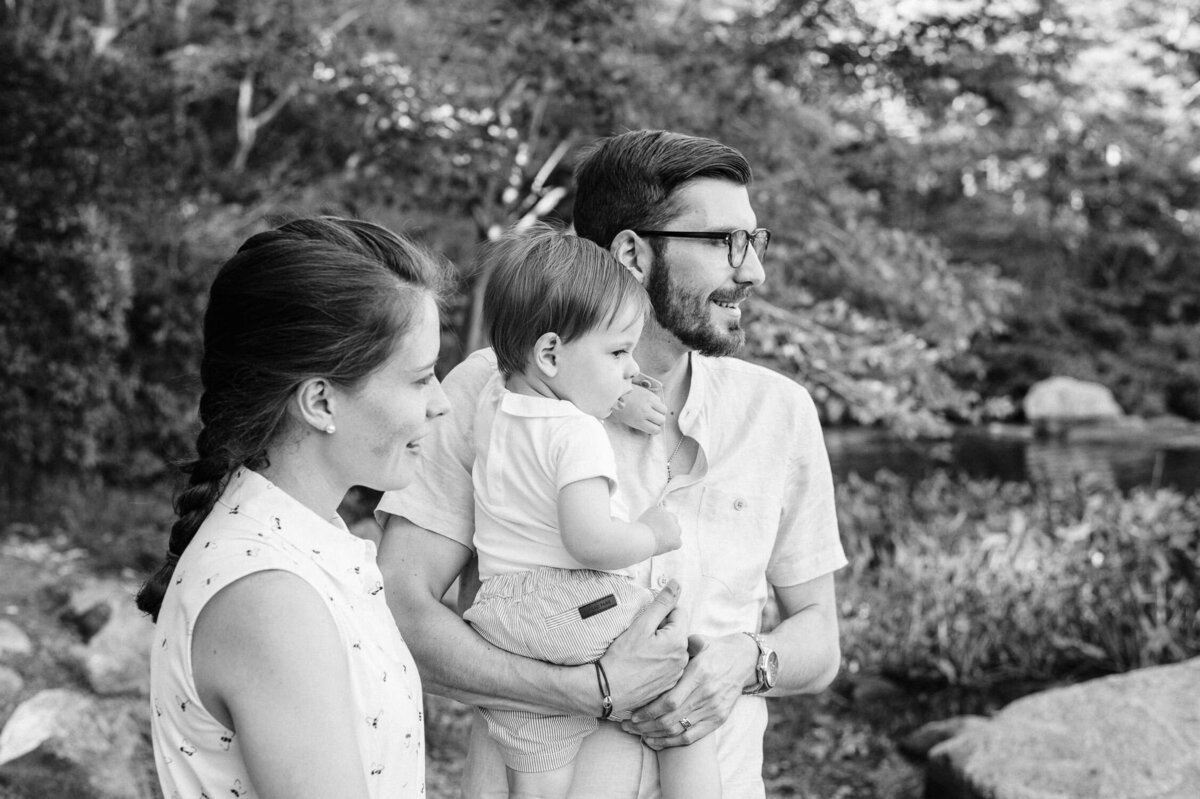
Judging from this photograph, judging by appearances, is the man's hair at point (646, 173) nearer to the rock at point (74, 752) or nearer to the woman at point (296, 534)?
the woman at point (296, 534)

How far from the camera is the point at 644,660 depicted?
1921 millimetres

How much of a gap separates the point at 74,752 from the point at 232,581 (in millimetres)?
2981

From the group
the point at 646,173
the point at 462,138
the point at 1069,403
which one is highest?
the point at 646,173

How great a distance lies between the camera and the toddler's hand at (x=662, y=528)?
2.00 metres

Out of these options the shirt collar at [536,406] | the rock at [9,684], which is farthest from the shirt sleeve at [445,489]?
the rock at [9,684]

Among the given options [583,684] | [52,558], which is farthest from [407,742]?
[52,558]

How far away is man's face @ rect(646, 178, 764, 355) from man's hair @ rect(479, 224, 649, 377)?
24 centimetres

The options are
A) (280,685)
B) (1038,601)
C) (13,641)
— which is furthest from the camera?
(1038,601)

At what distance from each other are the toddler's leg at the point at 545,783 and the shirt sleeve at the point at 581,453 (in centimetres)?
48

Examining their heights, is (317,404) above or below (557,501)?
above

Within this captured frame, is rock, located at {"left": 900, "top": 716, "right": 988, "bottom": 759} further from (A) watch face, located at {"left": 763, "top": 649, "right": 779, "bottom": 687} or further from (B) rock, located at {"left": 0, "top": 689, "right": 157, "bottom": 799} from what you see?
(A) watch face, located at {"left": 763, "top": 649, "right": 779, "bottom": 687}

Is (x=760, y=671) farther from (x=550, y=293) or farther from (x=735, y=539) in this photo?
(x=550, y=293)

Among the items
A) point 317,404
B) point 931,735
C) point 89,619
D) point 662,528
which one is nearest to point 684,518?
point 662,528

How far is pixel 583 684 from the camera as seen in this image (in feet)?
6.30
